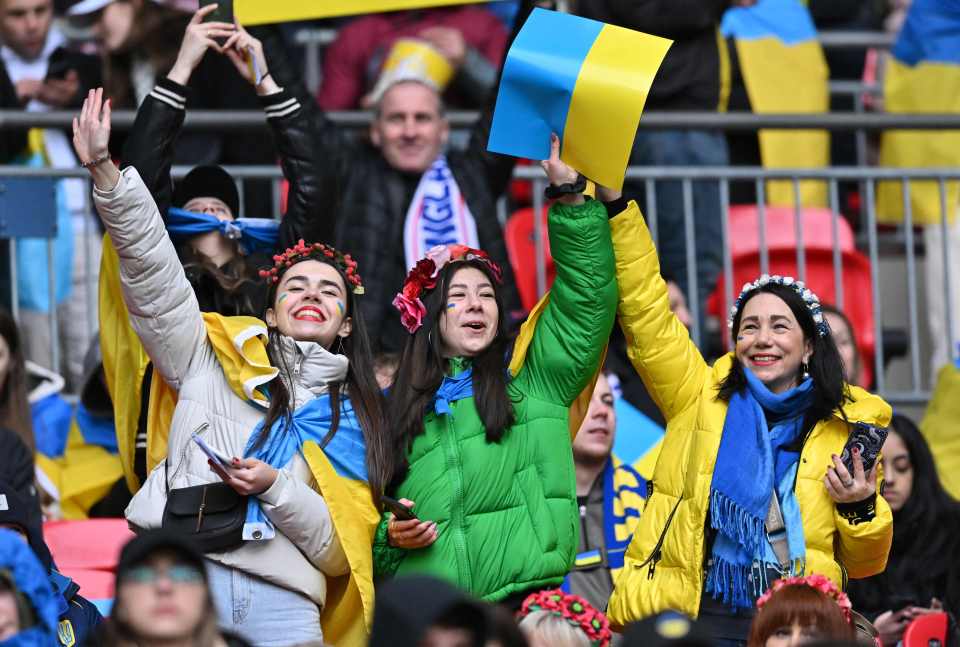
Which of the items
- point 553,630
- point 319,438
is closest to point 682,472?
point 553,630

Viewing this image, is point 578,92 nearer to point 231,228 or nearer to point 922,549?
point 231,228

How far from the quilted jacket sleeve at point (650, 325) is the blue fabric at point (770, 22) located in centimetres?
436

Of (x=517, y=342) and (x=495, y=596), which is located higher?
(x=517, y=342)

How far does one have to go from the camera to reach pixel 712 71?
10258 mm

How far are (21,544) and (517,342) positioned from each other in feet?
6.80

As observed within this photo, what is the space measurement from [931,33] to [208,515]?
5.70 m

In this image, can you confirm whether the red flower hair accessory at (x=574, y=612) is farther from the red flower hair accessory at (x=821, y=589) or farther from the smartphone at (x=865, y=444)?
the smartphone at (x=865, y=444)

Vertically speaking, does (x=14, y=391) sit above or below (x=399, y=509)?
above

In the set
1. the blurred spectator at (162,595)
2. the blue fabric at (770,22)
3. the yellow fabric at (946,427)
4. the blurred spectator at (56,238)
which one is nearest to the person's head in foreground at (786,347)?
the yellow fabric at (946,427)

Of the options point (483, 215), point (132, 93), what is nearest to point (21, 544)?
point (483, 215)

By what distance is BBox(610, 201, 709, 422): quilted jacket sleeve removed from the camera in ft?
22.2

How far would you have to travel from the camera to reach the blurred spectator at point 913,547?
774 cm

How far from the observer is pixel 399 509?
6430 mm

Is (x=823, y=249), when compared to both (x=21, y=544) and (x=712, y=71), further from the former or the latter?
(x=21, y=544)
